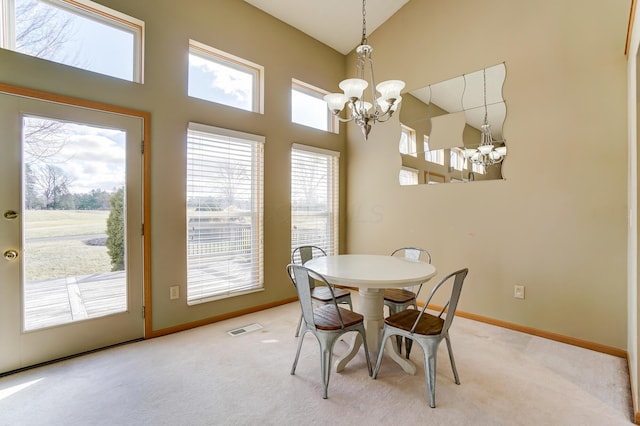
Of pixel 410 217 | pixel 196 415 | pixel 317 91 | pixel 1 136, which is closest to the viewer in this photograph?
pixel 196 415

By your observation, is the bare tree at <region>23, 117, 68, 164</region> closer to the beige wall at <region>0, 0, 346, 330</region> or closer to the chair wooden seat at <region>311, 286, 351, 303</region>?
the beige wall at <region>0, 0, 346, 330</region>

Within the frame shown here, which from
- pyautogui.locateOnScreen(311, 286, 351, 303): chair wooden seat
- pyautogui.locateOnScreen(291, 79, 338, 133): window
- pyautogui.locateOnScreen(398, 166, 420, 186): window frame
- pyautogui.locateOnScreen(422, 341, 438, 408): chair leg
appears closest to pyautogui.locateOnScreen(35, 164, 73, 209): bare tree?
pyautogui.locateOnScreen(311, 286, 351, 303): chair wooden seat

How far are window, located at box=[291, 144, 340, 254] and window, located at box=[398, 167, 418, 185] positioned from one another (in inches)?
38.9

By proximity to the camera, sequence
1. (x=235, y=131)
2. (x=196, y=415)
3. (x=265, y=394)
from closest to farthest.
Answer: (x=196, y=415)
(x=265, y=394)
(x=235, y=131)

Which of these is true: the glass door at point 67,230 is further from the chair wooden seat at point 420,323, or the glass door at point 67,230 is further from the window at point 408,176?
the window at point 408,176

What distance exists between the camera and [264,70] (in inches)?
140

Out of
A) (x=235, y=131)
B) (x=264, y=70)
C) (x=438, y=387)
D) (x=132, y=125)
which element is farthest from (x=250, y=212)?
(x=438, y=387)

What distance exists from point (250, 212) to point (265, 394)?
1991 mm

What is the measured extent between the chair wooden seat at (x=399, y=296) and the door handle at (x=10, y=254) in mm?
2856

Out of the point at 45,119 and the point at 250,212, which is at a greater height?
the point at 45,119

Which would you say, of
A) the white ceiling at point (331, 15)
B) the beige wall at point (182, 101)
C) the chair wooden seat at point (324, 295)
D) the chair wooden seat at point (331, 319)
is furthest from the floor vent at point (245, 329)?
the white ceiling at point (331, 15)

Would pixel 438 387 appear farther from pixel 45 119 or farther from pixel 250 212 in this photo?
pixel 45 119

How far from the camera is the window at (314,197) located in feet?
13.1

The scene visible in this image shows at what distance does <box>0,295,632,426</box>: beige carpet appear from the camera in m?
1.75
